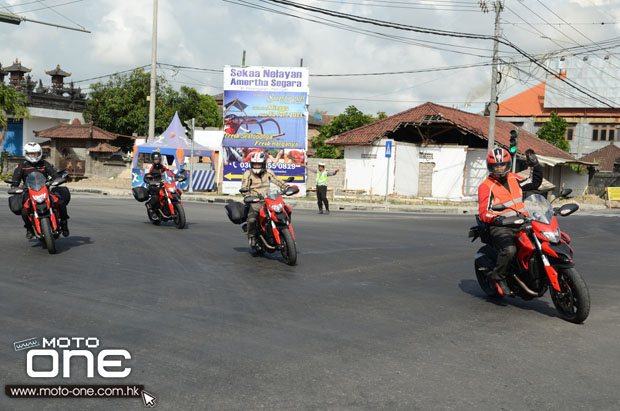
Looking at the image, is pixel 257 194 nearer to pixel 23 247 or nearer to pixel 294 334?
pixel 23 247

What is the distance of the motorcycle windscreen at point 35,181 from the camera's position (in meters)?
9.68

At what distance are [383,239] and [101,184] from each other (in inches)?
1196

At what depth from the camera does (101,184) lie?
40344 millimetres

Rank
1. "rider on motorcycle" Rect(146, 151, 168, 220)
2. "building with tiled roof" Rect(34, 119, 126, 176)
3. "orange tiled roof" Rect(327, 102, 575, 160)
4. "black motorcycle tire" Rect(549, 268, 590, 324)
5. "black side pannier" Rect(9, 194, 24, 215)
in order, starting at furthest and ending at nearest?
"building with tiled roof" Rect(34, 119, 126, 176)
"orange tiled roof" Rect(327, 102, 575, 160)
"rider on motorcycle" Rect(146, 151, 168, 220)
"black side pannier" Rect(9, 194, 24, 215)
"black motorcycle tire" Rect(549, 268, 590, 324)

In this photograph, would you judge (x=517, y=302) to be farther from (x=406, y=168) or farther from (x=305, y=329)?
(x=406, y=168)

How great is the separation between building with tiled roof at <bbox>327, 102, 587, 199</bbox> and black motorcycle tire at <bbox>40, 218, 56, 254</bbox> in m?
26.3

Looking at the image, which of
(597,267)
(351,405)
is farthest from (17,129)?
(351,405)

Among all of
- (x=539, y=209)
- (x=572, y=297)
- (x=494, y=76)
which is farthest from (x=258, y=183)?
(x=494, y=76)

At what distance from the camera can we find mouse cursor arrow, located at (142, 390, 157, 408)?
386 cm

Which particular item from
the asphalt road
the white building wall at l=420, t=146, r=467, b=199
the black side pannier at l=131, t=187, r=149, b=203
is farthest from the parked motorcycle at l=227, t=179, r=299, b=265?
the white building wall at l=420, t=146, r=467, b=199

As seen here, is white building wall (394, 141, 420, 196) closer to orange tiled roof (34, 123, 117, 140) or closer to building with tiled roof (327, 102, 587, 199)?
building with tiled roof (327, 102, 587, 199)

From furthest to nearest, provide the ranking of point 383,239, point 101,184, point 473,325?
point 101,184 → point 383,239 → point 473,325

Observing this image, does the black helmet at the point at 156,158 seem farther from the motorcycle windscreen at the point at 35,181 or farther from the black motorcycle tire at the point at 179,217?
the motorcycle windscreen at the point at 35,181

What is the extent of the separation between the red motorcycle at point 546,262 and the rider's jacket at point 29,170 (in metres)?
7.27
